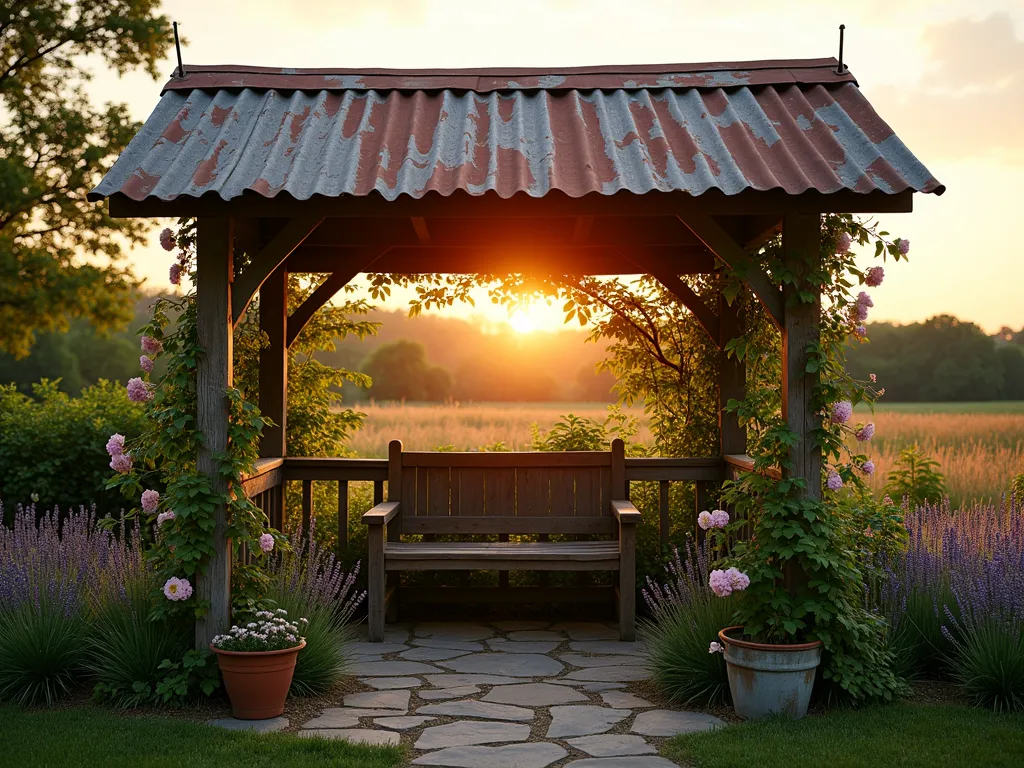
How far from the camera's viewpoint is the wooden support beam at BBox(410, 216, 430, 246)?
18.0 feet

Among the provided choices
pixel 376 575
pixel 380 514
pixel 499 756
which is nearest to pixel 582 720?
pixel 499 756

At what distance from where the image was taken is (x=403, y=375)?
109 ft

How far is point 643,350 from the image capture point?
7.62 m

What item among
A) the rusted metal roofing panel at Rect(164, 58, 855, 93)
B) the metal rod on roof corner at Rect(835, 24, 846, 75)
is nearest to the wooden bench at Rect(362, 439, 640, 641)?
the rusted metal roofing panel at Rect(164, 58, 855, 93)

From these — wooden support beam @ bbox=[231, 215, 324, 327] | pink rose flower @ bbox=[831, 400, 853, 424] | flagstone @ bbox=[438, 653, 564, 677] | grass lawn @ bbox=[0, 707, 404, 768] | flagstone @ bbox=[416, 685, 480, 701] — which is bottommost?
flagstone @ bbox=[438, 653, 564, 677]

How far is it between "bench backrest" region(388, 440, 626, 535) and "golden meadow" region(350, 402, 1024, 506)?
2.38m

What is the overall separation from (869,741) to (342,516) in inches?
157

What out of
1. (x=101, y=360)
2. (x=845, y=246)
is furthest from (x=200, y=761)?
(x=101, y=360)

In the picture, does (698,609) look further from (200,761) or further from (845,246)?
(200,761)

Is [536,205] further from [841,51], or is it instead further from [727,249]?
[841,51]

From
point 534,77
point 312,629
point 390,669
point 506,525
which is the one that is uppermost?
point 534,77

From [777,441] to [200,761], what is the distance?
9.38ft

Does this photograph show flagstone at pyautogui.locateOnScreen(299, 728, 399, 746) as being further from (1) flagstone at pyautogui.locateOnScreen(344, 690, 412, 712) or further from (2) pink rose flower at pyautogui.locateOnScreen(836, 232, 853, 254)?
(2) pink rose flower at pyautogui.locateOnScreen(836, 232, 853, 254)

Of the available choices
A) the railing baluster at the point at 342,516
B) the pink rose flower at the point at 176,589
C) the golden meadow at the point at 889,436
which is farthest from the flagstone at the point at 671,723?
the golden meadow at the point at 889,436
